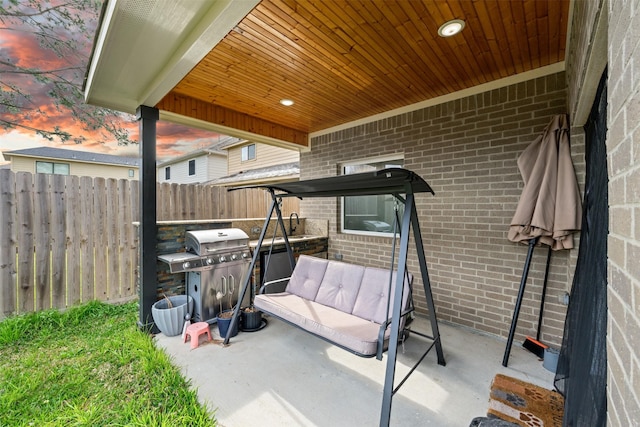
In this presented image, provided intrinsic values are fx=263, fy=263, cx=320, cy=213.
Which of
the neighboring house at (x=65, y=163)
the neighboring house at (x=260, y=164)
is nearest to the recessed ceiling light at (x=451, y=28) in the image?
the neighboring house at (x=260, y=164)

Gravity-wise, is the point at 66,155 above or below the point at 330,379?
above


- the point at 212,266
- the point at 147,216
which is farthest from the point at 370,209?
the point at 147,216

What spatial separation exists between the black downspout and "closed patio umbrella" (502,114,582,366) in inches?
159

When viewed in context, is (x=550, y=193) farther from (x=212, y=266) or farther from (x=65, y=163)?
(x=65, y=163)

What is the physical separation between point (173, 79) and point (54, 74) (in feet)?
17.3

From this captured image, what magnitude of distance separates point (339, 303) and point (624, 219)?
256 cm

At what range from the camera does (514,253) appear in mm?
3053

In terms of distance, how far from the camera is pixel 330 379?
243cm

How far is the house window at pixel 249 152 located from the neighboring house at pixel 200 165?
5.79 ft

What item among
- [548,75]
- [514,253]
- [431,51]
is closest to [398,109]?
[431,51]

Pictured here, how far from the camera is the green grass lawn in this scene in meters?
1.96

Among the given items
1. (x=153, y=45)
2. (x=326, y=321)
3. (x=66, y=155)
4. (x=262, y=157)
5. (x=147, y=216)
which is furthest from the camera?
(x=66, y=155)

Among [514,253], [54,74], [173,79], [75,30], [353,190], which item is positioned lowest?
[514,253]

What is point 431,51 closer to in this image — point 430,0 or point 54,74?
point 430,0
